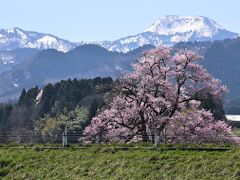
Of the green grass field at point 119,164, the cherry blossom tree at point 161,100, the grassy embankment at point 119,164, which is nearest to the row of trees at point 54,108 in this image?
the cherry blossom tree at point 161,100

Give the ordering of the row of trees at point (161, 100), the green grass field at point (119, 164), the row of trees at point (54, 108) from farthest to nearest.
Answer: the row of trees at point (54, 108) < the row of trees at point (161, 100) < the green grass field at point (119, 164)

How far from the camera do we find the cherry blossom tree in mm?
46875

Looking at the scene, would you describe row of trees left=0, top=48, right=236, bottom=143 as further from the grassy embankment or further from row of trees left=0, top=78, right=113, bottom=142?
row of trees left=0, top=78, right=113, bottom=142

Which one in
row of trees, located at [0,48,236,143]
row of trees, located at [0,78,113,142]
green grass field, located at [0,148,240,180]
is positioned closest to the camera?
green grass field, located at [0,148,240,180]

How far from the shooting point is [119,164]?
3044cm

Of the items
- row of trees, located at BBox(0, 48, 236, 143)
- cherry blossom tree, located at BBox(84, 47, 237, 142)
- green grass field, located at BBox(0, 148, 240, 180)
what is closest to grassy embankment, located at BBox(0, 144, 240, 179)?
green grass field, located at BBox(0, 148, 240, 180)

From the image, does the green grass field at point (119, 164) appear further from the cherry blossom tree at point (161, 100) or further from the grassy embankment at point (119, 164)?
the cherry blossom tree at point (161, 100)

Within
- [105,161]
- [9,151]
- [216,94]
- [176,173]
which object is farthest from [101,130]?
[176,173]

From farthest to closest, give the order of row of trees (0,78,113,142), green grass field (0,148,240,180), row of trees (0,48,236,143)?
row of trees (0,78,113,142) → row of trees (0,48,236,143) → green grass field (0,148,240,180)

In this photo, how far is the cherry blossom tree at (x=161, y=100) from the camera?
46875 millimetres

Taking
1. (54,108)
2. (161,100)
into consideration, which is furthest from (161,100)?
(54,108)

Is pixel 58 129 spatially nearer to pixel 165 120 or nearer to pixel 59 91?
pixel 59 91

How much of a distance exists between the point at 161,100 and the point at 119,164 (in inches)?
649

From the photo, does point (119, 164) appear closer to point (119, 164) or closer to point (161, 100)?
point (119, 164)
